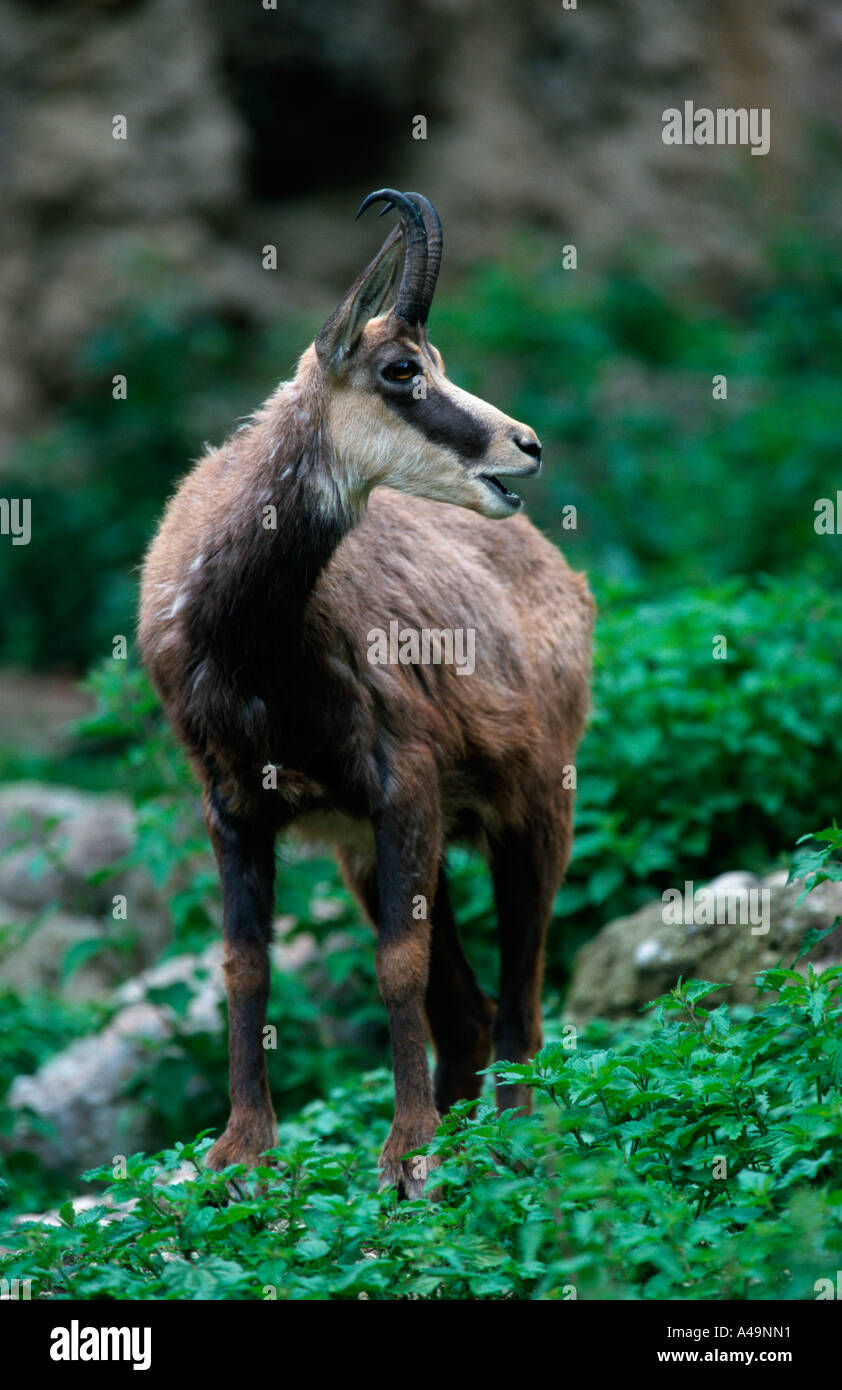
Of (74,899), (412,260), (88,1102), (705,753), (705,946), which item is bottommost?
(88,1102)

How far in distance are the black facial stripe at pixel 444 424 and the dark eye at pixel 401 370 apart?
0.05 metres

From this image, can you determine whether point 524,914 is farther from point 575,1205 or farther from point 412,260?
point 412,260

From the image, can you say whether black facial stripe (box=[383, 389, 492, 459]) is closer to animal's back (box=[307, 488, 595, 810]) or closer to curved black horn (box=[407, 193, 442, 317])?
curved black horn (box=[407, 193, 442, 317])

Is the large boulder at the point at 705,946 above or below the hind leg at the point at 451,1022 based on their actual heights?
above

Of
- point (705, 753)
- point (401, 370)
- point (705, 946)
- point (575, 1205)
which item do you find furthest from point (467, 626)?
point (575, 1205)

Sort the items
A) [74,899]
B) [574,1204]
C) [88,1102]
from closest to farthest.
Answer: [574,1204], [88,1102], [74,899]

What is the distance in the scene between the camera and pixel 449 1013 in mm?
6188

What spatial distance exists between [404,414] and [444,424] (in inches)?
5.3

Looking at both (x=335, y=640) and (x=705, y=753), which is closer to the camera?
(x=335, y=640)

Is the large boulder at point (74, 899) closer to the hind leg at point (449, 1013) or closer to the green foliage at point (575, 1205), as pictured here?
the hind leg at point (449, 1013)

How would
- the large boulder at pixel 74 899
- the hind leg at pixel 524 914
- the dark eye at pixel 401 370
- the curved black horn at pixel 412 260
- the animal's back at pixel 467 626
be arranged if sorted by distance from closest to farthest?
the curved black horn at pixel 412 260, the dark eye at pixel 401 370, the animal's back at pixel 467 626, the hind leg at pixel 524 914, the large boulder at pixel 74 899

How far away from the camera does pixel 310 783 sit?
5.21 meters

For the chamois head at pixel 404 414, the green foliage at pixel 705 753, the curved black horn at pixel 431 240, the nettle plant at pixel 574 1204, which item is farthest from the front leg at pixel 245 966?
the green foliage at pixel 705 753

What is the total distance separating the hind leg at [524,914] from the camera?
606 cm
